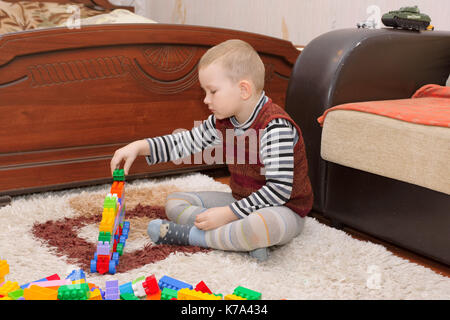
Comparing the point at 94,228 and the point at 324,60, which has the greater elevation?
the point at 324,60

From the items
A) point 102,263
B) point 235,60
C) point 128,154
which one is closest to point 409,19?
point 235,60

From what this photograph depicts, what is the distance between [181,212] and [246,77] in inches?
16.0

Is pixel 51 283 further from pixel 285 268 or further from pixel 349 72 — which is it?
pixel 349 72

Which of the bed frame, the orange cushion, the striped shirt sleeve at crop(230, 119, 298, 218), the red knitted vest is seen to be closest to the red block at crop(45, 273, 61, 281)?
the striped shirt sleeve at crop(230, 119, 298, 218)

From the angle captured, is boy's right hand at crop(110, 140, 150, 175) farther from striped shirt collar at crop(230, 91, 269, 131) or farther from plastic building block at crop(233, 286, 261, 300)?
→ plastic building block at crop(233, 286, 261, 300)

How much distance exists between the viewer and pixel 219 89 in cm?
118

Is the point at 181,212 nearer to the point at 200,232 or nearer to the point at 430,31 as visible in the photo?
the point at 200,232

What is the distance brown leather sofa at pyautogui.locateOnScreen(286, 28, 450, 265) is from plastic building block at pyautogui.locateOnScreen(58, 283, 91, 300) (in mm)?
773

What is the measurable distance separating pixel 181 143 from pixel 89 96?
0.45 m

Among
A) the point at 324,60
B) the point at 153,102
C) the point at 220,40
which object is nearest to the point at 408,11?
the point at 324,60

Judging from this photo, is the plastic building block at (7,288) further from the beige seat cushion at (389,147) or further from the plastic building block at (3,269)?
the beige seat cushion at (389,147)

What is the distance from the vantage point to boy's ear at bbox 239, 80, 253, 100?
120 centimetres

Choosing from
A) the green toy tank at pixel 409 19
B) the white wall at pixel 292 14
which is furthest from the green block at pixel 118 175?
the white wall at pixel 292 14

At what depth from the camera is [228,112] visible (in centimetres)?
121
